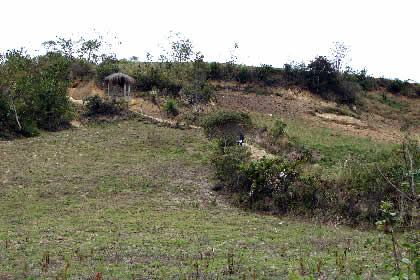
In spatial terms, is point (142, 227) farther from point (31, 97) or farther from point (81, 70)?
point (81, 70)

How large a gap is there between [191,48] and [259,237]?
29576 millimetres

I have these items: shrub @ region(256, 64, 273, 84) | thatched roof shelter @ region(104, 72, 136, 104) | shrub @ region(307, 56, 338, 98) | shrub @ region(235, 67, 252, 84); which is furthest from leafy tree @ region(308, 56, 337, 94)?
thatched roof shelter @ region(104, 72, 136, 104)

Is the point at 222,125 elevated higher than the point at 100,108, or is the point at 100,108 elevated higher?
the point at 222,125

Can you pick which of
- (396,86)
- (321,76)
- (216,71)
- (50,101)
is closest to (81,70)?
(50,101)

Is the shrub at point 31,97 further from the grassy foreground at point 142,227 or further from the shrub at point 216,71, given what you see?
the shrub at point 216,71

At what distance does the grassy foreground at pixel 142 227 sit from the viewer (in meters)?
6.12

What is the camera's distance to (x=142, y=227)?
30.5ft

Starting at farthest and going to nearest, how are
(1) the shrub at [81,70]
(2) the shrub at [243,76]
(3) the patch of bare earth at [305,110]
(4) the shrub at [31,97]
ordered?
(2) the shrub at [243,76]
(1) the shrub at [81,70]
(3) the patch of bare earth at [305,110]
(4) the shrub at [31,97]

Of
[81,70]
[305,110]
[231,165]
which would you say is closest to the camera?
[231,165]

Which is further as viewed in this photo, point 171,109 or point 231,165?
point 171,109

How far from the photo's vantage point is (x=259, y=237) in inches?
336

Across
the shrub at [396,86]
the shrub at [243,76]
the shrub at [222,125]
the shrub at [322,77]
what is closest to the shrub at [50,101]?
the shrub at [222,125]

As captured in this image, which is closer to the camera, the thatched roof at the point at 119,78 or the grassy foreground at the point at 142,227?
the grassy foreground at the point at 142,227

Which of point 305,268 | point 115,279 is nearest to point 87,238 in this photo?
point 115,279
